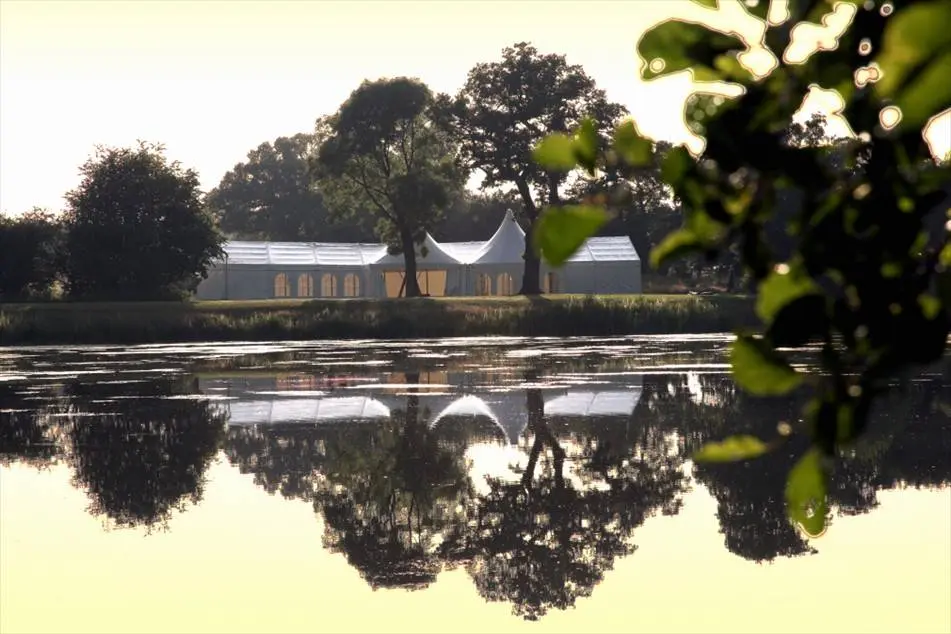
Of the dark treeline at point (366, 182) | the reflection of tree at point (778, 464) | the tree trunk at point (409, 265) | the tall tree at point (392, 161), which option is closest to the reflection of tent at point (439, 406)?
the reflection of tree at point (778, 464)

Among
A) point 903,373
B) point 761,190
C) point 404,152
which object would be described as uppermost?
point 404,152

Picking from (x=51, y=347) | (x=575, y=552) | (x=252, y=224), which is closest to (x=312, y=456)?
(x=575, y=552)

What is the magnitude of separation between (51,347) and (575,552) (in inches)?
1430

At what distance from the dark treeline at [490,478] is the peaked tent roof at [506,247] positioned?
50679mm

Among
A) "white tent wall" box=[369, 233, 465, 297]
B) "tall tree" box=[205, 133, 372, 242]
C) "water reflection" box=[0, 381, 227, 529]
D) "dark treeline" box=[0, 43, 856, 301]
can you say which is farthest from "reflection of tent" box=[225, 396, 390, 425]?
"tall tree" box=[205, 133, 372, 242]

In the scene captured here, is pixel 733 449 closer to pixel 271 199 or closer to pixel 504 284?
pixel 504 284

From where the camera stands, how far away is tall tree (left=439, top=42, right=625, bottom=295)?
6631cm

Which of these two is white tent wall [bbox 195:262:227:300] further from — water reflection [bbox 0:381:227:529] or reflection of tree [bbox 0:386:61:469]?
reflection of tree [bbox 0:386:61:469]

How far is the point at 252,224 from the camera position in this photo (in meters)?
125

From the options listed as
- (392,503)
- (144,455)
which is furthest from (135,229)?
(392,503)

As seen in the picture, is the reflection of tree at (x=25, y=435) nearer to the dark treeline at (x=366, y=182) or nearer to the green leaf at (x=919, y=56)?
the green leaf at (x=919, y=56)

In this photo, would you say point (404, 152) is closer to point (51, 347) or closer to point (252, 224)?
point (51, 347)

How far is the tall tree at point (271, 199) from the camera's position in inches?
4747

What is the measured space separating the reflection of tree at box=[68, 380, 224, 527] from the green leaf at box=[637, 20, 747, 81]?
9.53 m
